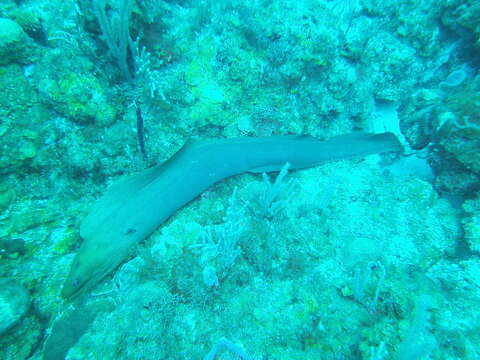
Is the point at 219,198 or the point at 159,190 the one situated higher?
the point at 159,190

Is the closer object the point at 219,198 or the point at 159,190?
the point at 159,190

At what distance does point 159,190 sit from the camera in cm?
314

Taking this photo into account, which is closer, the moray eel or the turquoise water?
the turquoise water

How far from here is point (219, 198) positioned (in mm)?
3514

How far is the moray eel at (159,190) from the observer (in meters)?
2.74

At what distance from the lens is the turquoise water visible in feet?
7.95

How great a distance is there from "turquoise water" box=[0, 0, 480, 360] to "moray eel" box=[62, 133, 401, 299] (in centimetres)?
2

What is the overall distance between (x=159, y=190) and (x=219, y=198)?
0.85 meters

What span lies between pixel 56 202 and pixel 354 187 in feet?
14.6

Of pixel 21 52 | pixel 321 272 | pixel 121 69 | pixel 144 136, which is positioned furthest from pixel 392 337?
pixel 21 52

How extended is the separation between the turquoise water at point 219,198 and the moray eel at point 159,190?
0.08 feet

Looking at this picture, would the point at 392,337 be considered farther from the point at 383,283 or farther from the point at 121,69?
the point at 121,69

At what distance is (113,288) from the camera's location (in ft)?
8.86

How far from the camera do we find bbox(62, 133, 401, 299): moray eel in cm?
274
